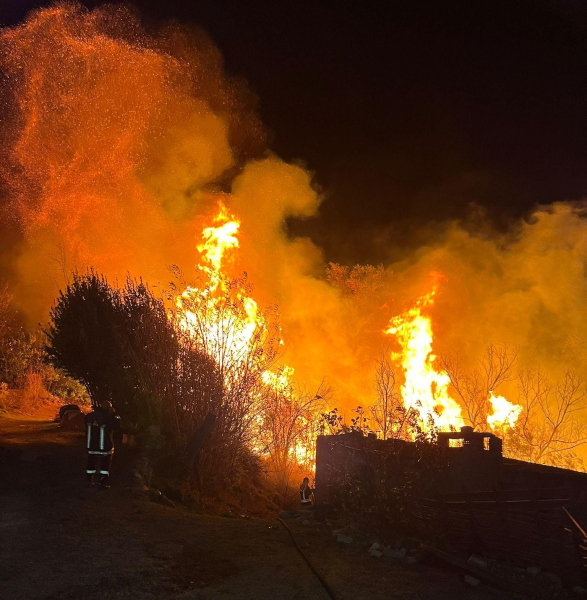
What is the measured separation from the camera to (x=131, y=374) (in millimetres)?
14688

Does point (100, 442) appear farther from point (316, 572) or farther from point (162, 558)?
point (316, 572)

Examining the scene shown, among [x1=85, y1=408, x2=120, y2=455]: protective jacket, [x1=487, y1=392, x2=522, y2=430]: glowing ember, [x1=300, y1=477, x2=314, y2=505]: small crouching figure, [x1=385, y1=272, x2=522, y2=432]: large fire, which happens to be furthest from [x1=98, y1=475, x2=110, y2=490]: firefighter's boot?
[x1=487, y1=392, x2=522, y2=430]: glowing ember

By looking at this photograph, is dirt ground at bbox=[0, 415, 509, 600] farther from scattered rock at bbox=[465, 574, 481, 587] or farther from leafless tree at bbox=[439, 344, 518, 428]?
leafless tree at bbox=[439, 344, 518, 428]

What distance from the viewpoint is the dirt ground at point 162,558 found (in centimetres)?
593

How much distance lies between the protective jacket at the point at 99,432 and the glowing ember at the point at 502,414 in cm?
1504

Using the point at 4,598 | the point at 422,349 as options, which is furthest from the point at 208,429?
the point at 422,349

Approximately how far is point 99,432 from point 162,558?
4000 millimetres

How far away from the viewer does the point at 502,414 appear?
67.3 feet

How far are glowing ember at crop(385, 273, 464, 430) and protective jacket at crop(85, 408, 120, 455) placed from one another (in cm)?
1305

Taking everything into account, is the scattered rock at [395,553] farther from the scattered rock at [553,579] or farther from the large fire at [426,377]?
the large fire at [426,377]

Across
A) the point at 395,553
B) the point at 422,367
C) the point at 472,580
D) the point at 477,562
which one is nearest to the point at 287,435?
the point at 422,367

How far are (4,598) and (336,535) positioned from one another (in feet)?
15.8

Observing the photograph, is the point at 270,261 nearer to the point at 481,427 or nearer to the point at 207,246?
the point at 207,246

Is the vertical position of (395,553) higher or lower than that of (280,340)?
lower
